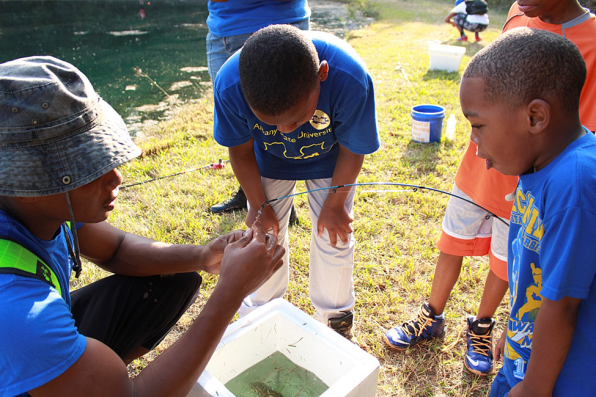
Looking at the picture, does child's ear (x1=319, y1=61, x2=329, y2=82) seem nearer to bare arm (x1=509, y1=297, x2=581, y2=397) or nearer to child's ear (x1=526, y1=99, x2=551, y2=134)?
child's ear (x1=526, y1=99, x2=551, y2=134)

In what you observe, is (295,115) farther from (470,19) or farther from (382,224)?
(470,19)

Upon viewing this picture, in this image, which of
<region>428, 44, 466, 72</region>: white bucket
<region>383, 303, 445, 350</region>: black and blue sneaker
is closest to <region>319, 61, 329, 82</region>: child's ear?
<region>383, 303, 445, 350</region>: black and blue sneaker

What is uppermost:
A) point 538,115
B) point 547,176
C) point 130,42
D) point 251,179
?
point 538,115

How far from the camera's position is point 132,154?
4.08 ft

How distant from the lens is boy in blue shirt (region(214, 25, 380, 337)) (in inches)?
55.6

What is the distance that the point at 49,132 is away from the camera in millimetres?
1079

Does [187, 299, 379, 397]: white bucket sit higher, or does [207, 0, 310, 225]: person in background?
[207, 0, 310, 225]: person in background

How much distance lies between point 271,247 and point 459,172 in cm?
100

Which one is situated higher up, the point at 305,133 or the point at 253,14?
the point at 253,14

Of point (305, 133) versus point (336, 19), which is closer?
point (305, 133)

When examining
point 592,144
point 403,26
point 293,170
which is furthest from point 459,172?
point 403,26

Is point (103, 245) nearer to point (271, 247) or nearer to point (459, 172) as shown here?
point (271, 247)

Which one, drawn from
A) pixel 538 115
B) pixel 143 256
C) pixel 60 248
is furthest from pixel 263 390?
pixel 538 115

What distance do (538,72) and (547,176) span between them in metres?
0.27
